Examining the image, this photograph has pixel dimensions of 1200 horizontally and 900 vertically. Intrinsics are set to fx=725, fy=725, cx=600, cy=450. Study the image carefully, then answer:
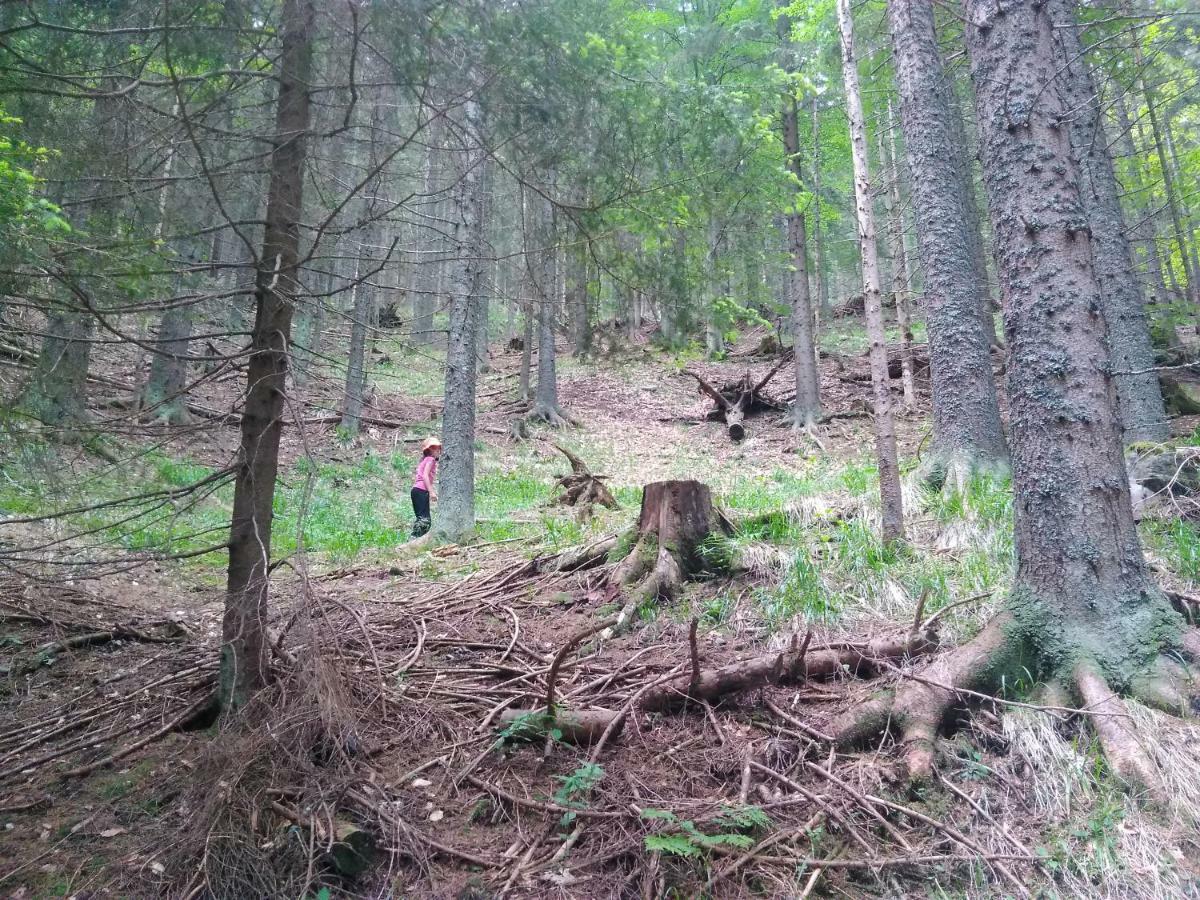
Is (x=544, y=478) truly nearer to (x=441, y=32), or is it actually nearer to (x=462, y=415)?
(x=462, y=415)

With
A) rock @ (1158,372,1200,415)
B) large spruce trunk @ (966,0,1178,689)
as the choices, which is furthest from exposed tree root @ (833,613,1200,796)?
rock @ (1158,372,1200,415)

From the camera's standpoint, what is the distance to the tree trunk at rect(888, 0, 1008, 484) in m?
7.67

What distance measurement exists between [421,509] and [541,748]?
6.70 meters

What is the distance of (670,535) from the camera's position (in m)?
6.18

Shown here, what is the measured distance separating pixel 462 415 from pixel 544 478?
5766 millimetres

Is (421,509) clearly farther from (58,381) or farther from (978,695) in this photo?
(978,695)

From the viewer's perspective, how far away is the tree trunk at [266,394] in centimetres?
388

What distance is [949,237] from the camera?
26.4 feet

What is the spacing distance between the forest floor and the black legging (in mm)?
3461

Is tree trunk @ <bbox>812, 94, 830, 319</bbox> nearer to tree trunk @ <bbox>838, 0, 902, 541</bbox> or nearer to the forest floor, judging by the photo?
tree trunk @ <bbox>838, 0, 902, 541</bbox>

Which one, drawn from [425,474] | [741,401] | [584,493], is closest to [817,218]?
[741,401]

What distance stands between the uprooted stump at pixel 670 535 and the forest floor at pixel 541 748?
27 cm

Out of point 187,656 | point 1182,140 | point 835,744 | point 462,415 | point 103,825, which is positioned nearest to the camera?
point 103,825

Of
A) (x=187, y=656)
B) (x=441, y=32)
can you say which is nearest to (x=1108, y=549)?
(x=441, y=32)
